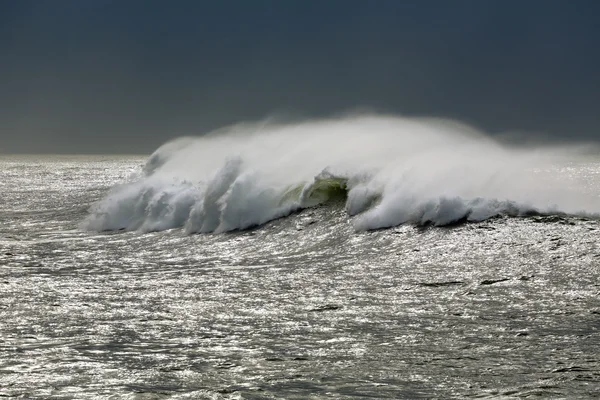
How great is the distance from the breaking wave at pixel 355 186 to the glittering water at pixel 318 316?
88 cm

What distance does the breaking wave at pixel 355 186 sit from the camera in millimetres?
17000

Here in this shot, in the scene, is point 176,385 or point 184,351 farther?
point 184,351

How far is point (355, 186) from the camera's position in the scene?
19859 millimetres

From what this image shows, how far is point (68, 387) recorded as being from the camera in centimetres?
752

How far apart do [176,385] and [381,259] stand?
23.6 feet

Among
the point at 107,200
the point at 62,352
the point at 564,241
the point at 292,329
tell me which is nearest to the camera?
the point at 62,352

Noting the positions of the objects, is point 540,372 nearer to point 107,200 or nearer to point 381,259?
point 381,259

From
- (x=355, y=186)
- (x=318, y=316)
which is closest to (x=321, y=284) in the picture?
(x=318, y=316)

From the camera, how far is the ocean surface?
7.80 m

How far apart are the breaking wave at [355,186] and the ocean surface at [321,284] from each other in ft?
0.22

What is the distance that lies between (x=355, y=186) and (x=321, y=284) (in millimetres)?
7659

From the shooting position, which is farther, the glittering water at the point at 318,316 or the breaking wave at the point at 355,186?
the breaking wave at the point at 355,186

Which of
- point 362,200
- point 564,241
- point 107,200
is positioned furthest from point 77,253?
point 564,241

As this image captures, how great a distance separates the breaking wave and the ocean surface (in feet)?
0.22
